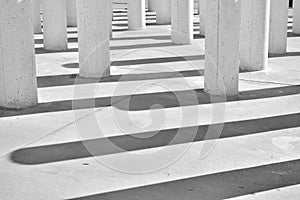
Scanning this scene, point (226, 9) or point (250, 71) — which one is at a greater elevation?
point (226, 9)

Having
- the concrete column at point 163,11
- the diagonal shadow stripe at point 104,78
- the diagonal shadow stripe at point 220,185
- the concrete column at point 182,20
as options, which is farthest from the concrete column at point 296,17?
the diagonal shadow stripe at point 220,185

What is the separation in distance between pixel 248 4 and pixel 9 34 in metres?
5.15

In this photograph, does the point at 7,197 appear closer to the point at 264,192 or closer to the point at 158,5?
the point at 264,192

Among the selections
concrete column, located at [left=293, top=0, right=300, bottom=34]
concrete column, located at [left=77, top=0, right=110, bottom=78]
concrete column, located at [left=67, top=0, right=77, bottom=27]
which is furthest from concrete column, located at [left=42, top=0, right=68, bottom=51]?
concrete column, located at [left=293, top=0, right=300, bottom=34]

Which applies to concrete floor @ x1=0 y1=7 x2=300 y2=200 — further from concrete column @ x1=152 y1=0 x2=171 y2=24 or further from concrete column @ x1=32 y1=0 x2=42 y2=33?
concrete column @ x1=152 y1=0 x2=171 y2=24

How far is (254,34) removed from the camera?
408 inches

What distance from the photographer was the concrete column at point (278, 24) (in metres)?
12.2

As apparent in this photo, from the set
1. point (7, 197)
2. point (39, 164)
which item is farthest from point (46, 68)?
point (7, 197)

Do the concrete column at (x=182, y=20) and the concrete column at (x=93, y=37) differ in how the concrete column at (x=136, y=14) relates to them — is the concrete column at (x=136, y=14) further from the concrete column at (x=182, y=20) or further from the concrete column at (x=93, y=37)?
the concrete column at (x=93, y=37)

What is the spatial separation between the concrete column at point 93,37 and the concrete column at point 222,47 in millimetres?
2213

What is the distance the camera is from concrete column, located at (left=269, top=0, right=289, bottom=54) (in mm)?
12180

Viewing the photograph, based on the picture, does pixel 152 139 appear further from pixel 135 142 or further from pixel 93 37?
pixel 93 37

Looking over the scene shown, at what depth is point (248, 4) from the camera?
10.4m

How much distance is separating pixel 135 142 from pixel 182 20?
771 centimetres
